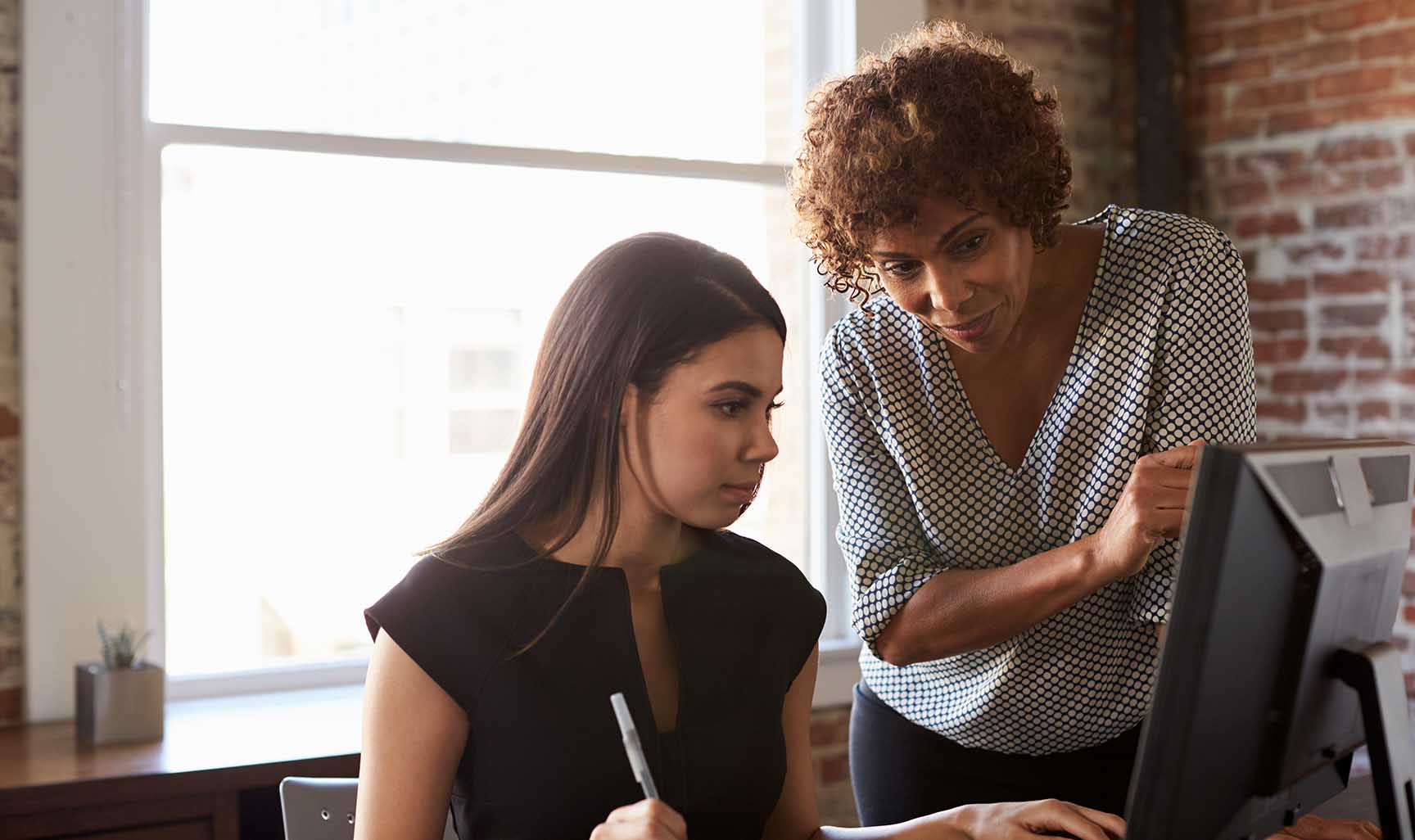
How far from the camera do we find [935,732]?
1.92 metres

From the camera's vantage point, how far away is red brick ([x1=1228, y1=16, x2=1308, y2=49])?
362cm

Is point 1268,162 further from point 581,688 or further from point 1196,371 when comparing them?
point 581,688

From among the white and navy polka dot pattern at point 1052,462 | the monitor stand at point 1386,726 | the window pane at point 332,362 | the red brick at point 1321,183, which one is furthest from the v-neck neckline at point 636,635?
the red brick at point 1321,183

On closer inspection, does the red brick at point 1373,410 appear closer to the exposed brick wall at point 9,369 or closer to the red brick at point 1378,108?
the red brick at point 1378,108

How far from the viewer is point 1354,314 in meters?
3.50

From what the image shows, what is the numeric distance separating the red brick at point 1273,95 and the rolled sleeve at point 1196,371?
2.13m

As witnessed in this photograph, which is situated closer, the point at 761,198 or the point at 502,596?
the point at 502,596

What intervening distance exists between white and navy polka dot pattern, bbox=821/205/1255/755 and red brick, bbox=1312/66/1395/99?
1.92 metres

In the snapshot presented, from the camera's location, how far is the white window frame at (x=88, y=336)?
105 inches

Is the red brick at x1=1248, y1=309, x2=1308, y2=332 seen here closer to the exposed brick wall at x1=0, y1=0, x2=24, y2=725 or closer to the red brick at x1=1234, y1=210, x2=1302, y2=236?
the red brick at x1=1234, y1=210, x2=1302, y2=236

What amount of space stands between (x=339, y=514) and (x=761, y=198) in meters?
1.26

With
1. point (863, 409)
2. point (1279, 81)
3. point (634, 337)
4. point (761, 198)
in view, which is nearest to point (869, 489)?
point (863, 409)

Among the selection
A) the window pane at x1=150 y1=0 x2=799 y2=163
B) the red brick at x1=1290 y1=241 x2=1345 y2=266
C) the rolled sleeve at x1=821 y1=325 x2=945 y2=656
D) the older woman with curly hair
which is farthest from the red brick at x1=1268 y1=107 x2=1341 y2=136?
the rolled sleeve at x1=821 y1=325 x2=945 y2=656

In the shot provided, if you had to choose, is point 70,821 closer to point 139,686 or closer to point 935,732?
point 139,686
